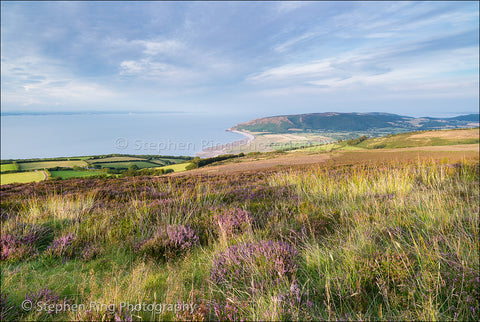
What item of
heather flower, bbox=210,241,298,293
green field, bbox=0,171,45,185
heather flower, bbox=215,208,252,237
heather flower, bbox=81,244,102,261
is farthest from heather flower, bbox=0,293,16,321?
green field, bbox=0,171,45,185

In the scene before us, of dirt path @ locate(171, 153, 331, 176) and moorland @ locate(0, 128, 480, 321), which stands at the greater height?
moorland @ locate(0, 128, 480, 321)

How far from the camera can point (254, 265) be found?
246 centimetres

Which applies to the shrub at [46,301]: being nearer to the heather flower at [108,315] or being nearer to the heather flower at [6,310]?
the heather flower at [6,310]

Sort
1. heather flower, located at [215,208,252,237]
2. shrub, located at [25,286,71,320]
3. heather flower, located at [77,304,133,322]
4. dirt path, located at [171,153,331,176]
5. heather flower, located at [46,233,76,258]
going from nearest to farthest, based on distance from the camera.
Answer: heather flower, located at [77,304,133,322]
shrub, located at [25,286,71,320]
heather flower, located at [46,233,76,258]
heather flower, located at [215,208,252,237]
dirt path, located at [171,153,331,176]

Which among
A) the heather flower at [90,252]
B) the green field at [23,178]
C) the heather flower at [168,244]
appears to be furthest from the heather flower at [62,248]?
the green field at [23,178]

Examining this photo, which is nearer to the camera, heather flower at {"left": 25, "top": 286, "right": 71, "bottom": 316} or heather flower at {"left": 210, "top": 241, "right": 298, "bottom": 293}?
heather flower at {"left": 25, "top": 286, "right": 71, "bottom": 316}

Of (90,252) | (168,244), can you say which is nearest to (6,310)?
(90,252)

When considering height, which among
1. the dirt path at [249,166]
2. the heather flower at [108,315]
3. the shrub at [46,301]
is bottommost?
the dirt path at [249,166]

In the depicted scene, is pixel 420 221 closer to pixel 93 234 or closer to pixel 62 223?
pixel 93 234

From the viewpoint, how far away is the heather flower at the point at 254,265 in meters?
2.37

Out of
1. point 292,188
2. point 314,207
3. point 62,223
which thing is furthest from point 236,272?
point 292,188

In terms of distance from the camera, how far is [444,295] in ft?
7.09

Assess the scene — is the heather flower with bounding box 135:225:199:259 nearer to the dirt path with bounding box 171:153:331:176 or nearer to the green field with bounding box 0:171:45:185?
the dirt path with bounding box 171:153:331:176

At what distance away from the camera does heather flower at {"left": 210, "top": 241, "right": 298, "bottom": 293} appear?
2.37 meters
